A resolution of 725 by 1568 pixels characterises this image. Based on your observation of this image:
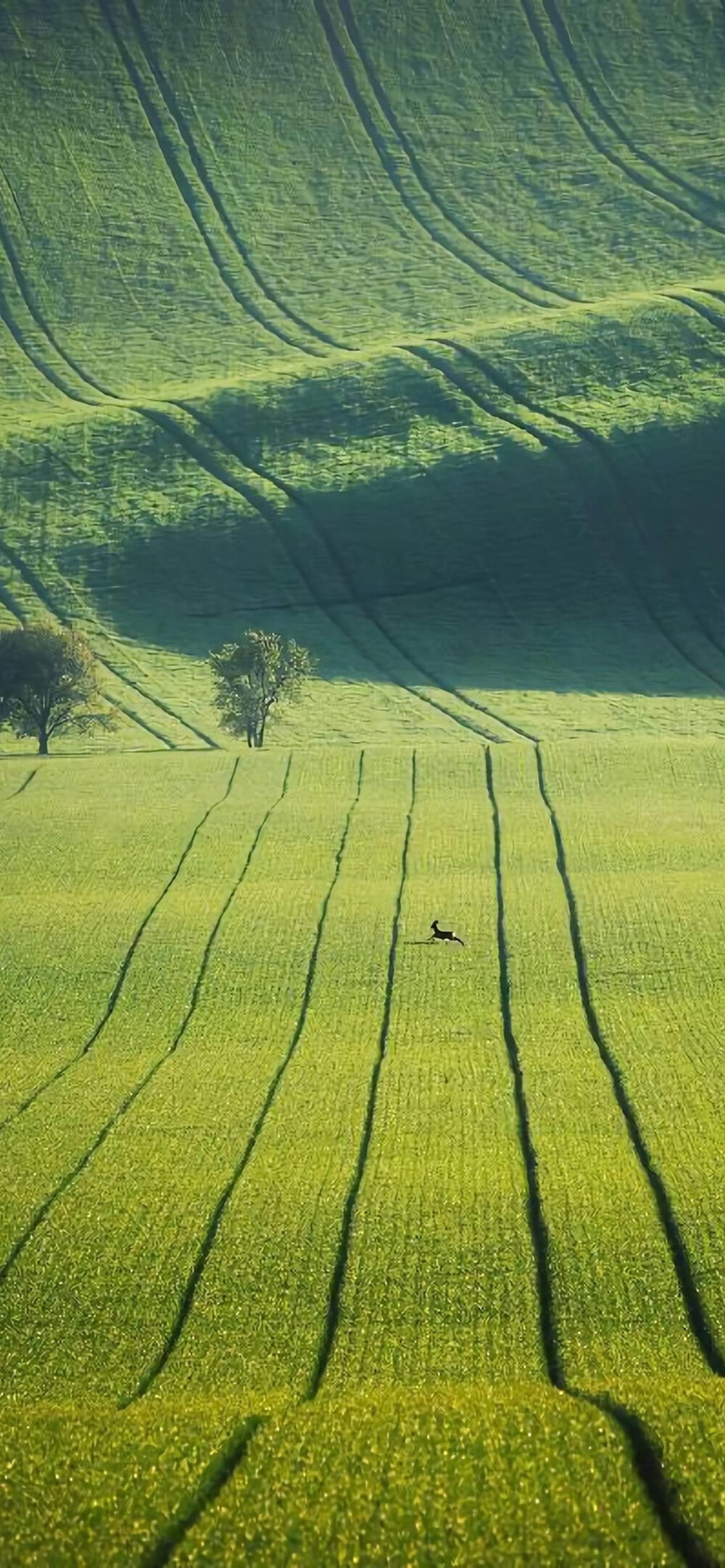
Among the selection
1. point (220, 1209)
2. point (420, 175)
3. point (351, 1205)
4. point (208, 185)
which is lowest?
point (220, 1209)

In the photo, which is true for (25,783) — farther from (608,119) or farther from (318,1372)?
(608,119)

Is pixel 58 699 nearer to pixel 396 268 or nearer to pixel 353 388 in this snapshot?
pixel 353 388

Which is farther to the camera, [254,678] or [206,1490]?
[254,678]

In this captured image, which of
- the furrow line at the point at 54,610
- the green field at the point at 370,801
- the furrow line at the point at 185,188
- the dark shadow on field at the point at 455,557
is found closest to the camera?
the green field at the point at 370,801

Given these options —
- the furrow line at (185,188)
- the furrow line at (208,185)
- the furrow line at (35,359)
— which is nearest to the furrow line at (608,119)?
the furrow line at (208,185)

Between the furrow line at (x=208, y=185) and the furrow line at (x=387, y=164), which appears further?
the furrow line at (x=387, y=164)

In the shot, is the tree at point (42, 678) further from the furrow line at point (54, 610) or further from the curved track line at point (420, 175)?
the curved track line at point (420, 175)

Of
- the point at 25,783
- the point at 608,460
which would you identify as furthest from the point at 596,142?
the point at 25,783
